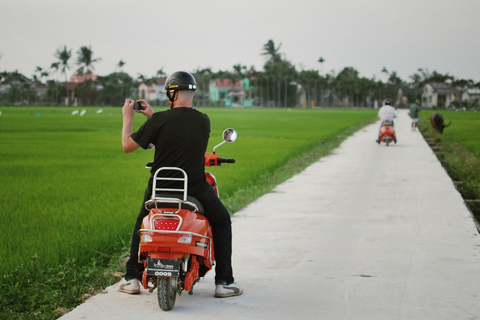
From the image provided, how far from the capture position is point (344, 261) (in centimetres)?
582

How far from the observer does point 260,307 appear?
4.50 m

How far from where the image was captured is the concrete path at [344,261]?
4.45 m

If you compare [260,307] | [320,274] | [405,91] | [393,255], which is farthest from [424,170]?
[405,91]

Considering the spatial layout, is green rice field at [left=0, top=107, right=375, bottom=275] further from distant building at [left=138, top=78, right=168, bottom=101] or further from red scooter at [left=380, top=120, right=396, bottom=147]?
distant building at [left=138, top=78, right=168, bottom=101]

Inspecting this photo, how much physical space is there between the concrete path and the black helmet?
1.46 metres

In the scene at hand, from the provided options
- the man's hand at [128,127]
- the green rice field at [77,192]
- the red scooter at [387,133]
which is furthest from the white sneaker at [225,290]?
the red scooter at [387,133]

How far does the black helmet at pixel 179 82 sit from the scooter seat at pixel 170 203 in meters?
0.72

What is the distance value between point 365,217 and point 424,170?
5.82 meters

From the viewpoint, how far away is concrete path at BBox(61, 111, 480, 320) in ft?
14.6

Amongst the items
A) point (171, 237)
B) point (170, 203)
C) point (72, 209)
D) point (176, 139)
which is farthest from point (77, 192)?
point (171, 237)

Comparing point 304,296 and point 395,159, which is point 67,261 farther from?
point 395,159

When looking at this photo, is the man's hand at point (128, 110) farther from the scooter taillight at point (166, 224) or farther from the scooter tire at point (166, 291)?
the scooter tire at point (166, 291)

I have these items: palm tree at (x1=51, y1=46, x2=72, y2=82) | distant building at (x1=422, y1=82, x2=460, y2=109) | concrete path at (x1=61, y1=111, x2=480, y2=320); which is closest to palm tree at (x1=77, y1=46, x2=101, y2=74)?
palm tree at (x1=51, y1=46, x2=72, y2=82)

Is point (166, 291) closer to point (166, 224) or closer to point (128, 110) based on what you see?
point (166, 224)
